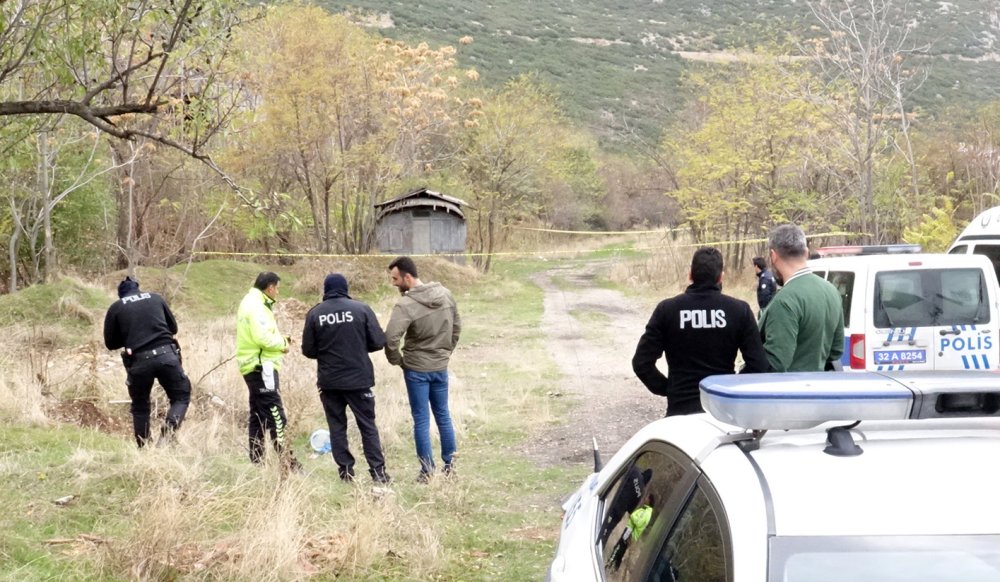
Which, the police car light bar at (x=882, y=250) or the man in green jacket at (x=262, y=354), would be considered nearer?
the man in green jacket at (x=262, y=354)

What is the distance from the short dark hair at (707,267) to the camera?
5133 millimetres

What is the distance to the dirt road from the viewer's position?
Result: 31.6 feet

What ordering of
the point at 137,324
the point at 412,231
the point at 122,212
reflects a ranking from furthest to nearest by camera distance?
the point at 412,231 → the point at 122,212 → the point at 137,324

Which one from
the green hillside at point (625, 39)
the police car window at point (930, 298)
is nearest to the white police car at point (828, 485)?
the police car window at point (930, 298)

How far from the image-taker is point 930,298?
8914mm

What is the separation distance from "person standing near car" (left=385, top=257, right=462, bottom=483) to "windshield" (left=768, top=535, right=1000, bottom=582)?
→ 5.58 m

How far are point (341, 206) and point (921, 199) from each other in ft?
55.2

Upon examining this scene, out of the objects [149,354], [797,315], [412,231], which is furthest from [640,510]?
[412,231]

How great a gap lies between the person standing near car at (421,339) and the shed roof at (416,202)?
73.8 feet

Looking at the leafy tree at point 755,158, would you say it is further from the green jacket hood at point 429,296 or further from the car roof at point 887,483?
the car roof at point 887,483

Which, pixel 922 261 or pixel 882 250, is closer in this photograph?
pixel 922 261

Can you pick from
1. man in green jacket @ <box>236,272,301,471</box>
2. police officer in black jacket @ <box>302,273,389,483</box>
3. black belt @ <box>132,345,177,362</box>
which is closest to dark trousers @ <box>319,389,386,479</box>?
police officer in black jacket @ <box>302,273,389,483</box>

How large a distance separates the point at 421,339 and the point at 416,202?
2360cm

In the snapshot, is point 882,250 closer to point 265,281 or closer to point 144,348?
point 265,281
